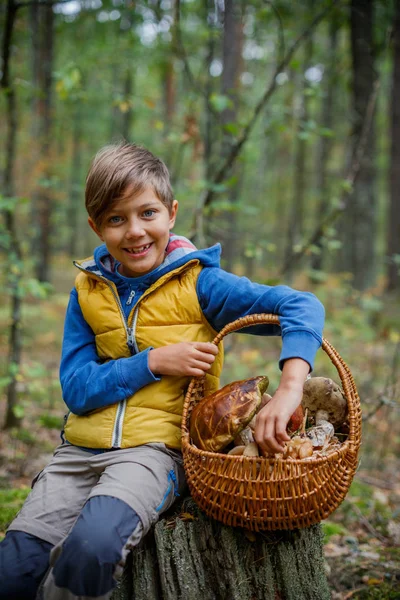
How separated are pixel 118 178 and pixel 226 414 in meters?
1.07

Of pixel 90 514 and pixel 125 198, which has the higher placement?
pixel 125 198

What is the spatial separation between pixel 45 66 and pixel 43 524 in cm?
984

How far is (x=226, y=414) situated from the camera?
6.10ft

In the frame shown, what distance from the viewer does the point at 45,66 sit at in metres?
9.79

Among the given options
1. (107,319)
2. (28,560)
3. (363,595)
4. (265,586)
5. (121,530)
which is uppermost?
(107,319)

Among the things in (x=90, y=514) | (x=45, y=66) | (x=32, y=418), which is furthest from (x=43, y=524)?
(x=45, y=66)

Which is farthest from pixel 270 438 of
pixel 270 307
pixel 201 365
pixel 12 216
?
pixel 12 216

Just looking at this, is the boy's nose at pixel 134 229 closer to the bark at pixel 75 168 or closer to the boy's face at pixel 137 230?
the boy's face at pixel 137 230

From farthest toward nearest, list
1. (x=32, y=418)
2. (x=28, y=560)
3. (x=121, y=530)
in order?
(x=32, y=418) → (x=28, y=560) → (x=121, y=530)

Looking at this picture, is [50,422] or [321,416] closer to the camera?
[321,416]

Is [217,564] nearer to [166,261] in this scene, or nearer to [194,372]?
[194,372]

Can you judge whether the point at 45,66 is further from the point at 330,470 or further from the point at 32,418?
the point at 330,470

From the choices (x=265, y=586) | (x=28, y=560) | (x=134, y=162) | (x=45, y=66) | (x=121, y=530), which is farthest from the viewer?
(x=45, y=66)

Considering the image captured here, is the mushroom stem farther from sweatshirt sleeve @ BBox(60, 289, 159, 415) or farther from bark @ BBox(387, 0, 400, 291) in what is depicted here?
bark @ BBox(387, 0, 400, 291)
